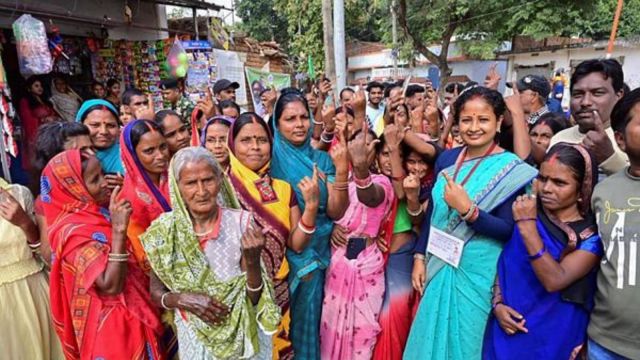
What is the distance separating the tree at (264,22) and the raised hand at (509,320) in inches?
1041

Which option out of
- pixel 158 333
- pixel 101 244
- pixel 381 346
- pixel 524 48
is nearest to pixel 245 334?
pixel 158 333

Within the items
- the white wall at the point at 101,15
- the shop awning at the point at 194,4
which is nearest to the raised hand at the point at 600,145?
the white wall at the point at 101,15

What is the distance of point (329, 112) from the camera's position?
10.5ft

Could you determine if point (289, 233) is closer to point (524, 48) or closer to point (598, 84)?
point (598, 84)

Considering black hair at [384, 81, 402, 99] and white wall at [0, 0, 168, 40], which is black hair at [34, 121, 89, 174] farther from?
white wall at [0, 0, 168, 40]

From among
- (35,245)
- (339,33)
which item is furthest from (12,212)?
(339,33)

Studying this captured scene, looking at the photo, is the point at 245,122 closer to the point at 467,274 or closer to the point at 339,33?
the point at 467,274

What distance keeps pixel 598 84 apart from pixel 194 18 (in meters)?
6.75

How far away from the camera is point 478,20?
14.9 m

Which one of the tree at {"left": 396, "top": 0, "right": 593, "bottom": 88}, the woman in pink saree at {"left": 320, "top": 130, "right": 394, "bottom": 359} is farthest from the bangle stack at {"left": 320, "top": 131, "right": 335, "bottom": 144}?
the tree at {"left": 396, "top": 0, "right": 593, "bottom": 88}

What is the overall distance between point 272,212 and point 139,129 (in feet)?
2.87

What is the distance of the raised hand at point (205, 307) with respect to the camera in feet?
5.49

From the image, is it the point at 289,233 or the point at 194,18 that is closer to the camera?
the point at 289,233

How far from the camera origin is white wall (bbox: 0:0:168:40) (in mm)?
5410
